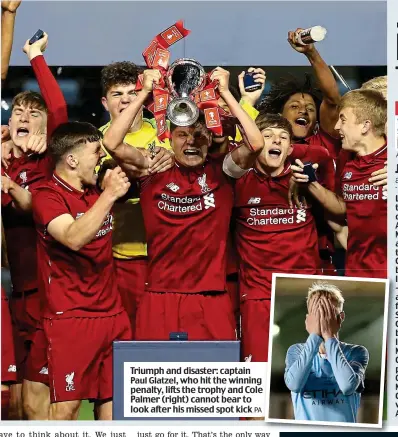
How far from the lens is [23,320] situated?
626 cm

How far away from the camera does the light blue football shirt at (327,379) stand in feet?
19.5

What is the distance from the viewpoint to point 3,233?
6223 mm

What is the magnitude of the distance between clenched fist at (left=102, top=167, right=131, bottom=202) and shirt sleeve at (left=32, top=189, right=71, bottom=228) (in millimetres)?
275

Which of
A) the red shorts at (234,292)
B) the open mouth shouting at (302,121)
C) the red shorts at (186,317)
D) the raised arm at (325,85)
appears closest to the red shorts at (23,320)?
the red shorts at (186,317)

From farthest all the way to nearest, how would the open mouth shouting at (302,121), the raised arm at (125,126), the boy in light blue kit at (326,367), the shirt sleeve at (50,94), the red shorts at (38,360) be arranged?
the open mouth shouting at (302,121) < the red shorts at (38,360) < the shirt sleeve at (50,94) < the boy in light blue kit at (326,367) < the raised arm at (125,126)

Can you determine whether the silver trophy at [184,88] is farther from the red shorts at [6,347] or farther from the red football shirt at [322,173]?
the red shorts at [6,347]

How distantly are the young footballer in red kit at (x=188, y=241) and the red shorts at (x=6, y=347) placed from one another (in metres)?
0.74

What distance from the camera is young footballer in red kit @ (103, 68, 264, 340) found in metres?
6.10

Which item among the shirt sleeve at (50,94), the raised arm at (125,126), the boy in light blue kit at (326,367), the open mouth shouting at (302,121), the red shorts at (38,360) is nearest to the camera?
the raised arm at (125,126)

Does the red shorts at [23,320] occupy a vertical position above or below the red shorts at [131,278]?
below

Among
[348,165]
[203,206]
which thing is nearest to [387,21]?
[348,165]

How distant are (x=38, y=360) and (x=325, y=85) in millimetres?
2314
